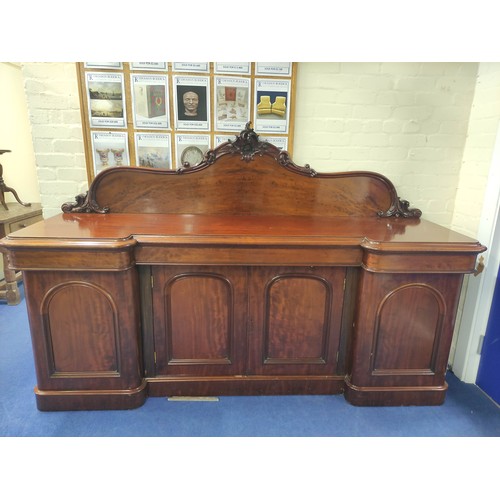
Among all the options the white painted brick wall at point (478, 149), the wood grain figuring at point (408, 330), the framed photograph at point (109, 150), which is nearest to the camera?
the wood grain figuring at point (408, 330)

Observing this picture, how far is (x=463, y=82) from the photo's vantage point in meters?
1.77

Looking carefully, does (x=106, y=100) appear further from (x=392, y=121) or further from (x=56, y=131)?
(x=392, y=121)

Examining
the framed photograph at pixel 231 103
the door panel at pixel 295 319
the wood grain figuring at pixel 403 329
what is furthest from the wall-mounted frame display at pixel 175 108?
the wood grain figuring at pixel 403 329

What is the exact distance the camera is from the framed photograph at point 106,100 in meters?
1.69

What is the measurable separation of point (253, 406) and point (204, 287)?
64 centimetres

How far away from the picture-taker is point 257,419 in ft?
4.95

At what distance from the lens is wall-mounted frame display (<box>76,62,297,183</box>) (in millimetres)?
1708

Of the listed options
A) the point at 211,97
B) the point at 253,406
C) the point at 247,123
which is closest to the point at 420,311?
the point at 253,406

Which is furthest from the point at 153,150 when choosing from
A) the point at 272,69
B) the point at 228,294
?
the point at 228,294

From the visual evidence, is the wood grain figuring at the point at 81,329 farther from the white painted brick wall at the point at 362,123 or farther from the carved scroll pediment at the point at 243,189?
the white painted brick wall at the point at 362,123

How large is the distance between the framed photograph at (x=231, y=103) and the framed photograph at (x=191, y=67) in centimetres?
7

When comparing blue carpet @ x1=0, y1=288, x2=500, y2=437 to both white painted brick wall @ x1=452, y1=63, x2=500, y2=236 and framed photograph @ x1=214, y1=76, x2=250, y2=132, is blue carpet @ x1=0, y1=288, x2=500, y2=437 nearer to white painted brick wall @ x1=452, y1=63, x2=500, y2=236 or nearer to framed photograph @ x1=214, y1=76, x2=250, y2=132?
white painted brick wall @ x1=452, y1=63, x2=500, y2=236

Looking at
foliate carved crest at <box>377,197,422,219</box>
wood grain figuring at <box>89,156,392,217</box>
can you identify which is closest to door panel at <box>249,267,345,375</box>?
wood grain figuring at <box>89,156,392,217</box>

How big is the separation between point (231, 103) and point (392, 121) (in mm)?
898
